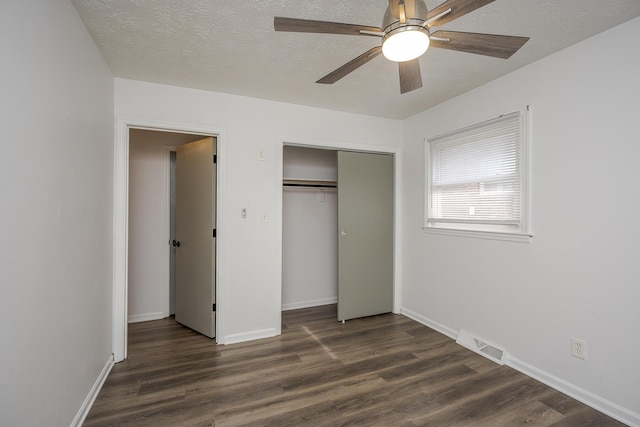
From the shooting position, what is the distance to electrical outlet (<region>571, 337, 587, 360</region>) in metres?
2.09

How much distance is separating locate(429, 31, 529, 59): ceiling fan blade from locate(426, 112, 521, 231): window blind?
126 cm

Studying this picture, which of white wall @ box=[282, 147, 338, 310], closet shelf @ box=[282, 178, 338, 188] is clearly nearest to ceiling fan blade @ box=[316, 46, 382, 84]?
closet shelf @ box=[282, 178, 338, 188]

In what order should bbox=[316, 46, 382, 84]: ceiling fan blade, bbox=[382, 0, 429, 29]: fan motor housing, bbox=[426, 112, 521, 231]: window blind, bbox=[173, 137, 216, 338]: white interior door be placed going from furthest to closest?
bbox=[173, 137, 216, 338]: white interior door, bbox=[426, 112, 521, 231]: window blind, bbox=[316, 46, 382, 84]: ceiling fan blade, bbox=[382, 0, 429, 29]: fan motor housing

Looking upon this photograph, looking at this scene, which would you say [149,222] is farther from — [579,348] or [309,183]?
[579,348]

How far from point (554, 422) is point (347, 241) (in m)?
2.33

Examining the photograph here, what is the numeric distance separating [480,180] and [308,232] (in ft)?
7.46

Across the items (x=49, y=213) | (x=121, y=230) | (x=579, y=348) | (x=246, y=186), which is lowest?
(x=579, y=348)

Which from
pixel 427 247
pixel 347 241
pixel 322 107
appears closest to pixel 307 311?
pixel 347 241

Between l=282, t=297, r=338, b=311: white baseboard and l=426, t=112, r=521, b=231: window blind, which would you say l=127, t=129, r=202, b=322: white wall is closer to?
l=282, t=297, r=338, b=311: white baseboard

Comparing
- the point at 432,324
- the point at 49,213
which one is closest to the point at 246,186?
the point at 49,213

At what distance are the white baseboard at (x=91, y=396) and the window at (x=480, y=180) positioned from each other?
11.0 feet

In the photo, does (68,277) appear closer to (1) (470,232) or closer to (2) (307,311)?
(2) (307,311)

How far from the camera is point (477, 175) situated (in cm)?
289

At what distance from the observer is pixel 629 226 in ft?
6.17
